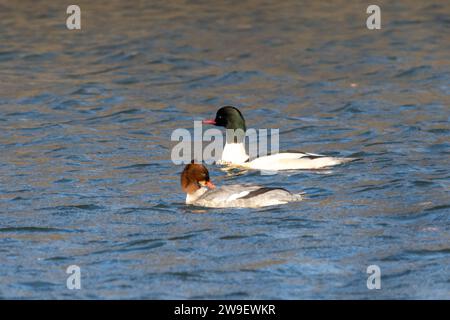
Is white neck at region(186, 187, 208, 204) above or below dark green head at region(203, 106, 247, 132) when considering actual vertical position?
below

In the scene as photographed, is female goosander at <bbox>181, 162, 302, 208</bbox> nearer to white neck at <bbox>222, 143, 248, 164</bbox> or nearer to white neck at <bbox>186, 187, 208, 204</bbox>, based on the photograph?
white neck at <bbox>186, 187, 208, 204</bbox>

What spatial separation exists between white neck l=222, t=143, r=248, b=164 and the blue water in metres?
0.64

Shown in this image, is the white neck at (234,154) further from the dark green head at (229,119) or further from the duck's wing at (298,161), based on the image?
the duck's wing at (298,161)

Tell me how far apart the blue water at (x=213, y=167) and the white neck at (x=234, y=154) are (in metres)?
0.64

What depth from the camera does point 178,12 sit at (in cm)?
2791

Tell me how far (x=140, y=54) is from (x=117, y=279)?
1460 cm

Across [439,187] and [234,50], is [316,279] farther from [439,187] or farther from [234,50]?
[234,50]

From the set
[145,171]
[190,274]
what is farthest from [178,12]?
[190,274]

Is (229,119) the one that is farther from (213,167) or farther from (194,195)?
(194,195)

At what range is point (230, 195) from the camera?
43.7 feet

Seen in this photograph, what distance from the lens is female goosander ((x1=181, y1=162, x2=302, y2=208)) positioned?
13273 mm

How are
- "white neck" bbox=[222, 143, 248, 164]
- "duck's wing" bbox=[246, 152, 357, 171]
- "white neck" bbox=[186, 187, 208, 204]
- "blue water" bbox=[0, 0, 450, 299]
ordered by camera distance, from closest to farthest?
"blue water" bbox=[0, 0, 450, 299] < "white neck" bbox=[186, 187, 208, 204] < "duck's wing" bbox=[246, 152, 357, 171] < "white neck" bbox=[222, 143, 248, 164]

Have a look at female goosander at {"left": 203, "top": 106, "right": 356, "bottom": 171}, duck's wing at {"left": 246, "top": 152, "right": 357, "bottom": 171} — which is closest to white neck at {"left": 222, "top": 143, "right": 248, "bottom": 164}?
female goosander at {"left": 203, "top": 106, "right": 356, "bottom": 171}

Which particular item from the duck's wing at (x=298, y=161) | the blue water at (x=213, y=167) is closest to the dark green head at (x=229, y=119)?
the blue water at (x=213, y=167)
